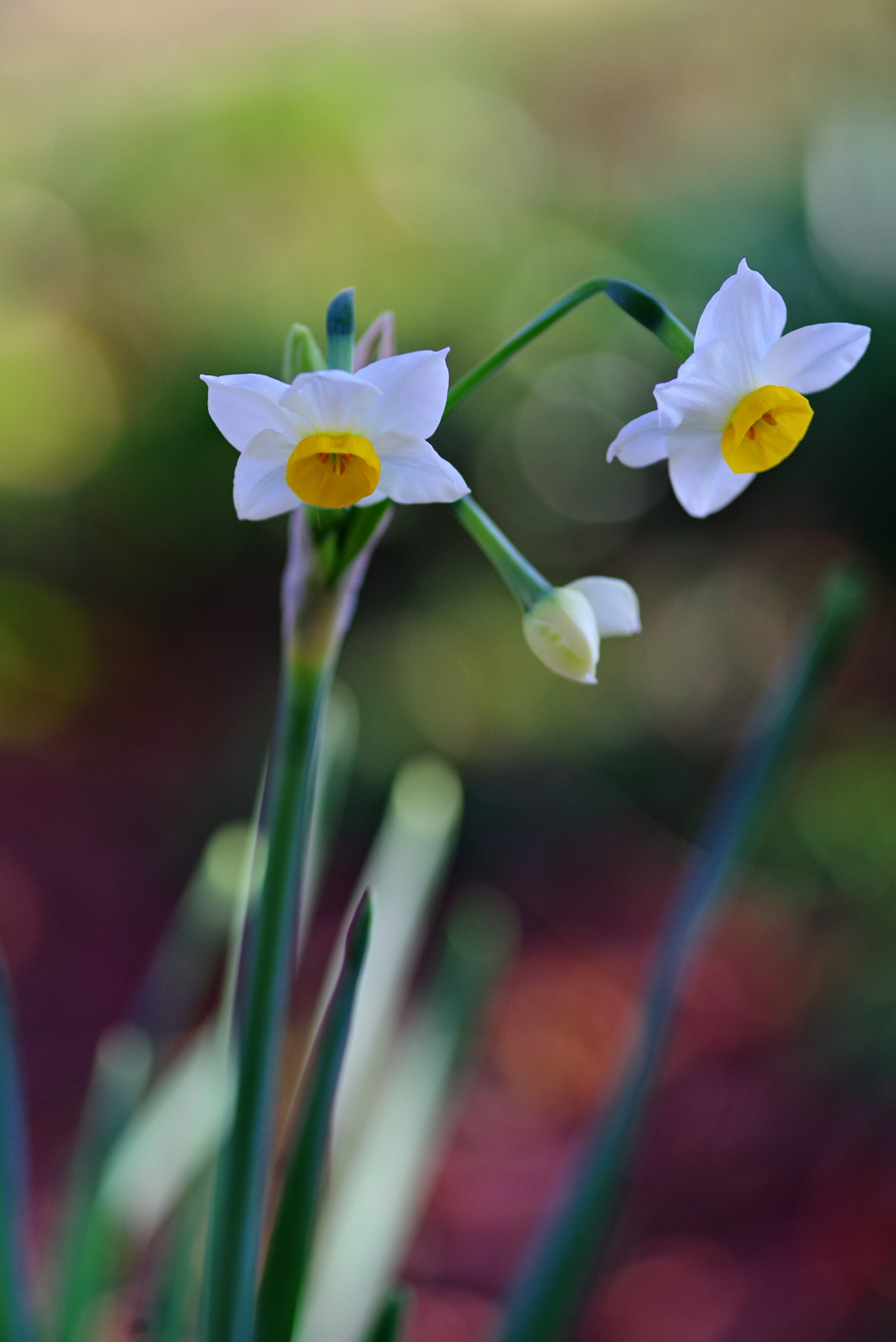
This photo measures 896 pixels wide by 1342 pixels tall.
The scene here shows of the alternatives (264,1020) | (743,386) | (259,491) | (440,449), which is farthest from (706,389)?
(440,449)

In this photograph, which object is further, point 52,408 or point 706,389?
point 52,408

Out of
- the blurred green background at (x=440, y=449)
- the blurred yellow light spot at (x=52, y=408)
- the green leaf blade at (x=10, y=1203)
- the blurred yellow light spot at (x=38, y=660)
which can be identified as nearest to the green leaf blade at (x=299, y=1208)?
the green leaf blade at (x=10, y=1203)

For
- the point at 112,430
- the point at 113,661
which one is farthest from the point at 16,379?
the point at 113,661

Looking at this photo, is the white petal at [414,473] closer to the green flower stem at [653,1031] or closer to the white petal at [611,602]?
the white petal at [611,602]

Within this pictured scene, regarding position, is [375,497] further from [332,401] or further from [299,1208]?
[299,1208]

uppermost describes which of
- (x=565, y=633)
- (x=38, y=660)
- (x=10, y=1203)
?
(x=565, y=633)

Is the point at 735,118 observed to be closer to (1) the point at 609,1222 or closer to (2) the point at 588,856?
(2) the point at 588,856

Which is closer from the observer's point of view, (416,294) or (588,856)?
(588,856)
